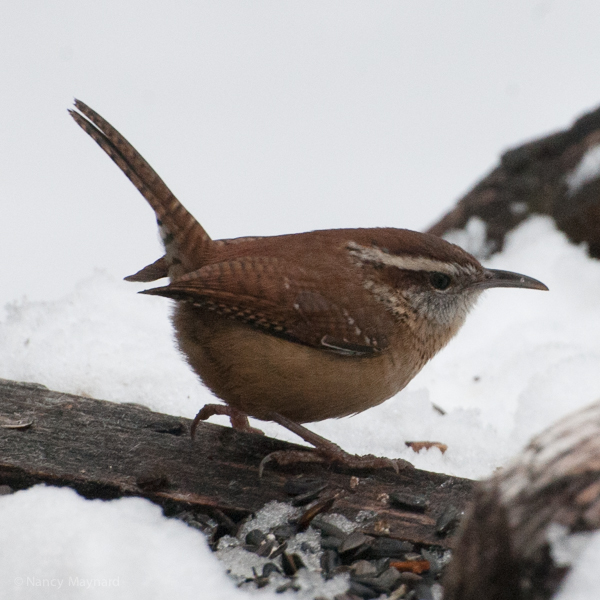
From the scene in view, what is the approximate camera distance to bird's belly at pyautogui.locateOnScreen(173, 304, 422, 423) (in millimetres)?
3004

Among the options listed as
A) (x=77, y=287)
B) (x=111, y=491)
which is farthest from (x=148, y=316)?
(x=111, y=491)

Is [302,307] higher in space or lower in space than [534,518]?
higher

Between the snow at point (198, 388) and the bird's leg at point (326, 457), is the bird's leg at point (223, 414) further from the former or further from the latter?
the snow at point (198, 388)

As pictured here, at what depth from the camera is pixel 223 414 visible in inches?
A: 131

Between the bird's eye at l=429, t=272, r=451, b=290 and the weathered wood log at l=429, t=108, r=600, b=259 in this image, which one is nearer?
the bird's eye at l=429, t=272, r=451, b=290

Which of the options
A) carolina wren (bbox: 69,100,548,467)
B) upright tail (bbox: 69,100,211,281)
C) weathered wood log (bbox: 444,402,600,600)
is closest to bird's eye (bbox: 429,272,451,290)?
carolina wren (bbox: 69,100,548,467)

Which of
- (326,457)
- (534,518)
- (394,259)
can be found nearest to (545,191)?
(394,259)

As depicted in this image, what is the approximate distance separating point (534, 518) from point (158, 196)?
6.78 ft

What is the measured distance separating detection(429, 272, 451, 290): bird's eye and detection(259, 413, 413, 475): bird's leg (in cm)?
78

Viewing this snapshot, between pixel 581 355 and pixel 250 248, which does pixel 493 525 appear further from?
pixel 581 355

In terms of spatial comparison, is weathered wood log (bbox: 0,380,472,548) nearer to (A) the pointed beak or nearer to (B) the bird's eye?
(B) the bird's eye

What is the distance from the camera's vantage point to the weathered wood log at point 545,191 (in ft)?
19.2

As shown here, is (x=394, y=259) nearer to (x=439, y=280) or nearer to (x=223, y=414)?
(x=439, y=280)

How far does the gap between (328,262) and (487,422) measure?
1.66m
